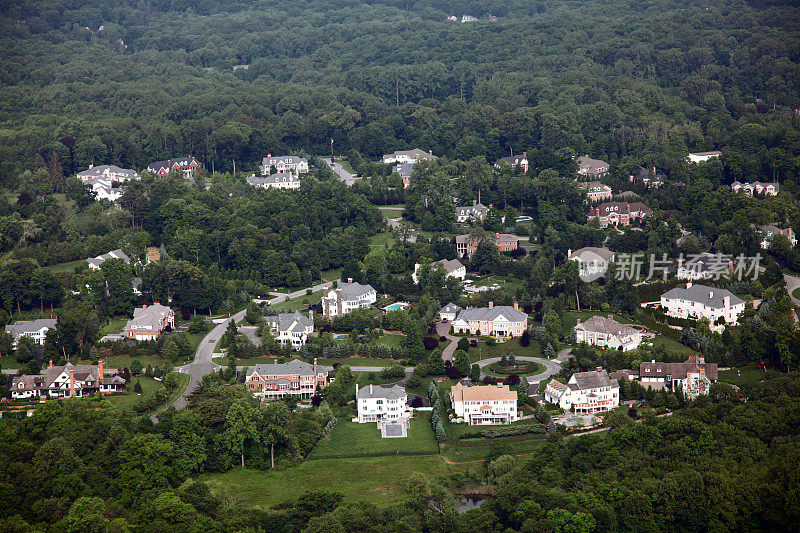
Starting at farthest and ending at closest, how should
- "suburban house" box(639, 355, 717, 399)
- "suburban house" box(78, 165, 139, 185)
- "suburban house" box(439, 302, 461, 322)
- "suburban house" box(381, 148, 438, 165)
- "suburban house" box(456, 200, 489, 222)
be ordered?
"suburban house" box(381, 148, 438, 165) < "suburban house" box(78, 165, 139, 185) < "suburban house" box(456, 200, 489, 222) < "suburban house" box(439, 302, 461, 322) < "suburban house" box(639, 355, 717, 399)

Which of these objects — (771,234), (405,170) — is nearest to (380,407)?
(771,234)

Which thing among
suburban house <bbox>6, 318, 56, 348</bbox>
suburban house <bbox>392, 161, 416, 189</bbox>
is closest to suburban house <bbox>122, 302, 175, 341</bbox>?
suburban house <bbox>6, 318, 56, 348</bbox>

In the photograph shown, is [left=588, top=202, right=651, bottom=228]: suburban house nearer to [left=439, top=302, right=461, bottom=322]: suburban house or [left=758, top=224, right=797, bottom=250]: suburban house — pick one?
[left=758, top=224, right=797, bottom=250]: suburban house

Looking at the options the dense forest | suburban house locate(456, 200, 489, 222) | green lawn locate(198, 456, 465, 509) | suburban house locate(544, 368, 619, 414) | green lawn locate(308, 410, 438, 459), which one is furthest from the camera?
the dense forest

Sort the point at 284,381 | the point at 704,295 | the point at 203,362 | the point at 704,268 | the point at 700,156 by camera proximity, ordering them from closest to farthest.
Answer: the point at 284,381
the point at 203,362
the point at 704,295
the point at 704,268
the point at 700,156

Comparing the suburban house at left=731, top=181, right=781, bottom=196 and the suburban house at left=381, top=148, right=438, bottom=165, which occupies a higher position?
the suburban house at left=731, top=181, right=781, bottom=196

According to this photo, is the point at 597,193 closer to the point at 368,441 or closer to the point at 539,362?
the point at 539,362
